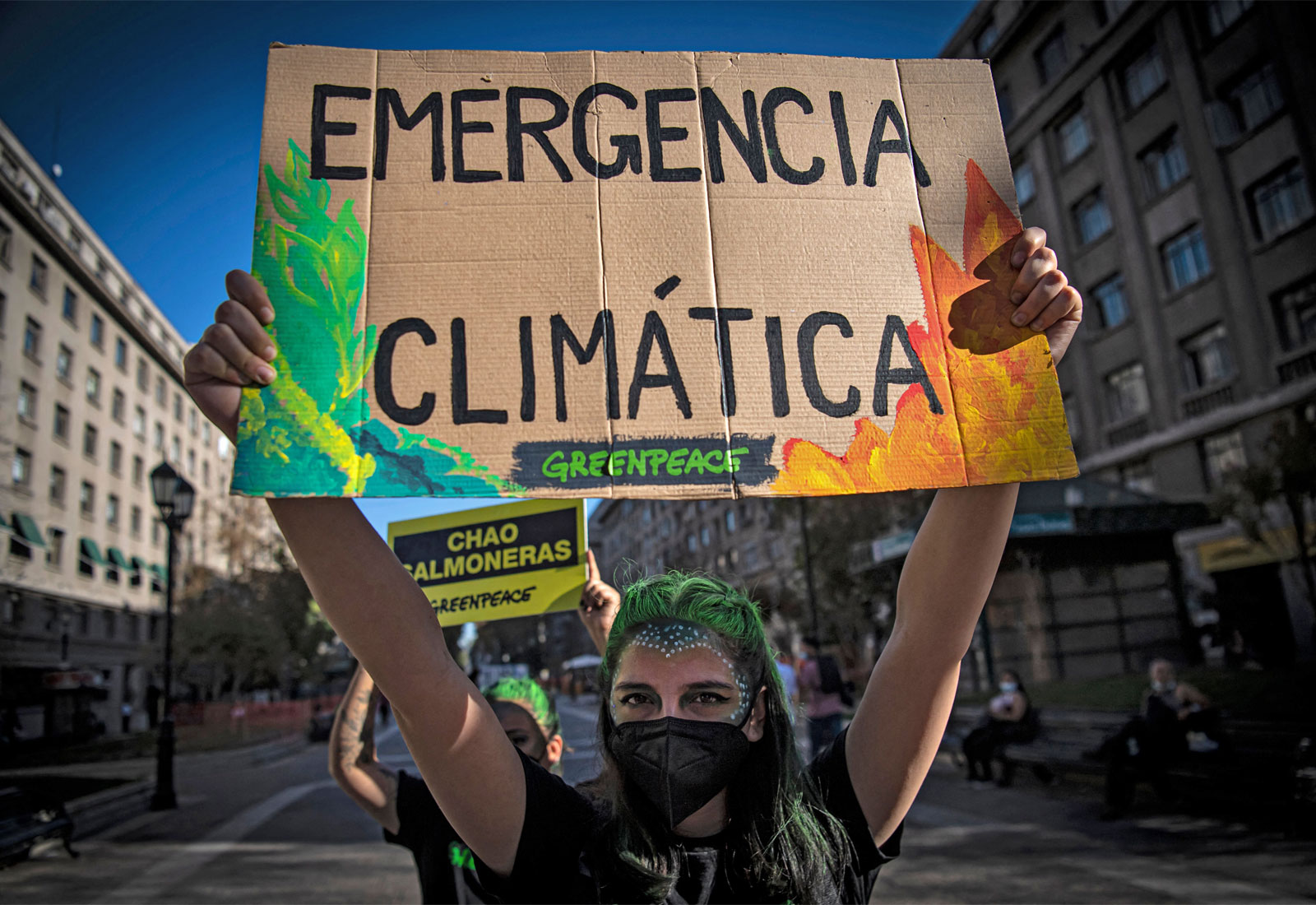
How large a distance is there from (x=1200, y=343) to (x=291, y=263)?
2587 centimetres

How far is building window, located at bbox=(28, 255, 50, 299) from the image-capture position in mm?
34406

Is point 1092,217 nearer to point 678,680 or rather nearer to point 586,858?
point 678,680

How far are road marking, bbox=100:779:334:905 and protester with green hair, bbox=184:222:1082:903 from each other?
7564mm

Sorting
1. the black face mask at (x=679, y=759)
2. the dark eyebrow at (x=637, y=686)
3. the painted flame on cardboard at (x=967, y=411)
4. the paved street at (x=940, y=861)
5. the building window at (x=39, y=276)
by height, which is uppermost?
the building window at (x=39, y=276)

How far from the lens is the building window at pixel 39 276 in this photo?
34.4 metres

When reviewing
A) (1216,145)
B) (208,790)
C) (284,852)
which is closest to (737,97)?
(284,852)

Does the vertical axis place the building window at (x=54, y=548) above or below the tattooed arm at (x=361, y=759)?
above

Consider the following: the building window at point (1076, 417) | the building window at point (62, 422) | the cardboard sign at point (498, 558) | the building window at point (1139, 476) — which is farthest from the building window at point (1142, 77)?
the building window at point (62, 422)

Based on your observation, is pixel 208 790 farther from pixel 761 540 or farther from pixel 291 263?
pixel 761 540

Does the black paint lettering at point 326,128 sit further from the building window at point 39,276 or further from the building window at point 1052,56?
the building window at point 39,276

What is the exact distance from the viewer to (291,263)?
173cm

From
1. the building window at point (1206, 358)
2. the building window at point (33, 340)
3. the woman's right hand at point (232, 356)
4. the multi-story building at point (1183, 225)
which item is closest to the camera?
the woman's right hand at point (232, 356)

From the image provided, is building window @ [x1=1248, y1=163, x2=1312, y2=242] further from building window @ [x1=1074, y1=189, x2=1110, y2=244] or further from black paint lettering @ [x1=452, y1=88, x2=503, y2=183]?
black paint lettering @ [x1=452, y1=88, x2=503, y2=183]

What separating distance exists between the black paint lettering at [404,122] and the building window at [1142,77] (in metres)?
27.1
